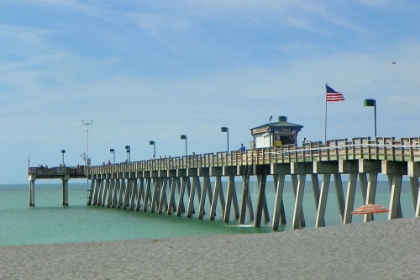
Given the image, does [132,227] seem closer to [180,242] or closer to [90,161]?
[180,242]

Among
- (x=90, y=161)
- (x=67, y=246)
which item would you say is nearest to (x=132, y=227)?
(x=67, y=246)

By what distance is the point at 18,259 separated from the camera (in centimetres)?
1894

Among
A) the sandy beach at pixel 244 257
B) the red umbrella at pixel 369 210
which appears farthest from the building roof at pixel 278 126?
the sandy beach at pixel 244 257

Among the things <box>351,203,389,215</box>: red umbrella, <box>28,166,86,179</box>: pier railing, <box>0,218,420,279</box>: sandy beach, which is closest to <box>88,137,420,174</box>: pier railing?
<box>351,203,389,215</box>: red umbrella

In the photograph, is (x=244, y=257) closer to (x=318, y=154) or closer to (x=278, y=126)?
(x=318, y=154)

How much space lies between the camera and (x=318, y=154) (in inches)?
1346

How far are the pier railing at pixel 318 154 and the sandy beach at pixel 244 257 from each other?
6.08 m

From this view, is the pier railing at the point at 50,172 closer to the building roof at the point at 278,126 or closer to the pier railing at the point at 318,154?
the pier railing at the point at 318,154

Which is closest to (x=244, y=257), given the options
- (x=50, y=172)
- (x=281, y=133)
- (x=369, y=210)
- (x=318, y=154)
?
(x=369, y=210)

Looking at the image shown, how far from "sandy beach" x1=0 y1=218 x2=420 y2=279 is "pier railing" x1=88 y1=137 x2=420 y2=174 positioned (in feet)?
19.9

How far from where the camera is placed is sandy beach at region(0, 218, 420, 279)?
633 inches

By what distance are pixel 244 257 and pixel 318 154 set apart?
1652 cm

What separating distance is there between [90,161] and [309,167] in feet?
175

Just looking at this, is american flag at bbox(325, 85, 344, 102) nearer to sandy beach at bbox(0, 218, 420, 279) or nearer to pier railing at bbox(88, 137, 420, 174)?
pier railing at bbox(88, 137, 420, 174)
